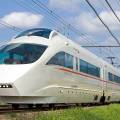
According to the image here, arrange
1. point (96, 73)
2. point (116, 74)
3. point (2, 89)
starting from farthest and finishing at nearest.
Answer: point (116, 74) < point (96, 73) < point (2, 89)

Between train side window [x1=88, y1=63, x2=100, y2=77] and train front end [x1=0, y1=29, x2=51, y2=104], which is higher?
train side window [x1=88, y1=63, x2=100, y2=77]

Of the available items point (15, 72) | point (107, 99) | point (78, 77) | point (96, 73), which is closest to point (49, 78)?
point (15, 72)

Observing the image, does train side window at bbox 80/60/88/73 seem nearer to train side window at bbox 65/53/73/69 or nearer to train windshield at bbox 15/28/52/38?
train side window at bbox 65/53/73/69

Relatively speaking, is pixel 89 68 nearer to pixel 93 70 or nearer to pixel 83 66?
pixel 93 70

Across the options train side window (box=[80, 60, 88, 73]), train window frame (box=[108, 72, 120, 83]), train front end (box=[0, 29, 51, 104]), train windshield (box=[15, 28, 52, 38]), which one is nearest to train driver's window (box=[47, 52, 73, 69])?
train front end (box=[0, 29, 51, 104])

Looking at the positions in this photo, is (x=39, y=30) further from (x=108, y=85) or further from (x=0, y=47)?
(x=108, y=85)

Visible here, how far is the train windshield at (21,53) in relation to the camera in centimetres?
1527

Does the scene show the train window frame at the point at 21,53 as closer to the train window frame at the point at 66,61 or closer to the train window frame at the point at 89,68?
the train window frame at the point at 66,61

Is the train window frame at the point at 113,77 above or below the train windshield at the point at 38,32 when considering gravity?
below

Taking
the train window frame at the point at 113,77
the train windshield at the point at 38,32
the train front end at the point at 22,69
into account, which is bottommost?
the train front end at the point at 22,69

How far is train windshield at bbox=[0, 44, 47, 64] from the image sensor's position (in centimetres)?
1527

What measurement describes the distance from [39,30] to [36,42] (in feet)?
5.24

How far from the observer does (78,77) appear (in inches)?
779

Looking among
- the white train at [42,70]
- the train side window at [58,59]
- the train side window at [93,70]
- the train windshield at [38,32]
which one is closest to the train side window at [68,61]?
the white train at [42,70]
